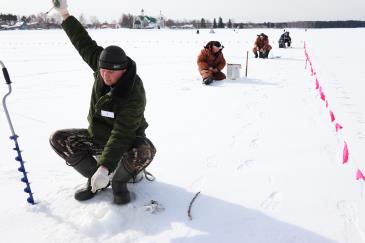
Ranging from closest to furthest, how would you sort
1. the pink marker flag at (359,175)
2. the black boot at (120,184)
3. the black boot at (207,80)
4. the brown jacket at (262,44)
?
1. the black boot at (120,184)
2. the pink marker flag at (359,175)
3. the black boot at (207,80)
4. the brown jacket at (262,44)

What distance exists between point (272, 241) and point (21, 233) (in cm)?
188

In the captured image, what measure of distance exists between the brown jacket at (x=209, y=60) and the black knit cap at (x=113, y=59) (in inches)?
266

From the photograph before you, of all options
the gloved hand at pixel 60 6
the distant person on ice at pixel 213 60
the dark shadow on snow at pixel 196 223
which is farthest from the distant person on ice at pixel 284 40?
the dark shadow on snow at pixel 196 223

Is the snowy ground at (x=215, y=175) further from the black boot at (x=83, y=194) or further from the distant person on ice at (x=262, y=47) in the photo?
the distant person on ice at (x=262, y=47)

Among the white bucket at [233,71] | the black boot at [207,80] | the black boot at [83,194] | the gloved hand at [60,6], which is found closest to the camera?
the black boot at [83,194]

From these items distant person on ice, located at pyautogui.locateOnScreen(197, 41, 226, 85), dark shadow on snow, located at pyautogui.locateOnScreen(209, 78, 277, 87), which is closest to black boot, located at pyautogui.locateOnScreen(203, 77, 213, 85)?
dark shadow on snow, located at pyautogui.locateOnScreen(209, 78, 277, 87)

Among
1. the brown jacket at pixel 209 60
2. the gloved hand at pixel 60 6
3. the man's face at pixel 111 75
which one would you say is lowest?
the brown jacket at pixel 209 60

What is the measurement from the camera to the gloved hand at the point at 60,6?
326 centimetres

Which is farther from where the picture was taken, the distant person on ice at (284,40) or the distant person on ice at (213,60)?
the distant person on ice at (284,40)

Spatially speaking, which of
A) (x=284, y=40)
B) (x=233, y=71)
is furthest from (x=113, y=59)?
(x=284, y=40)

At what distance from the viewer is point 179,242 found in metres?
2.63

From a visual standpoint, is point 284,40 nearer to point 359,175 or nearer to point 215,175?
point 359,175

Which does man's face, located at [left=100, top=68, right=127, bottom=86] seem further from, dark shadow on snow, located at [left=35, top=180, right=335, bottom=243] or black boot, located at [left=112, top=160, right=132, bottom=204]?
dark shadow on snow, located at [left=35, top=180, right=335, bottom=243]

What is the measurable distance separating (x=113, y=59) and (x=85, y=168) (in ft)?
3.50
